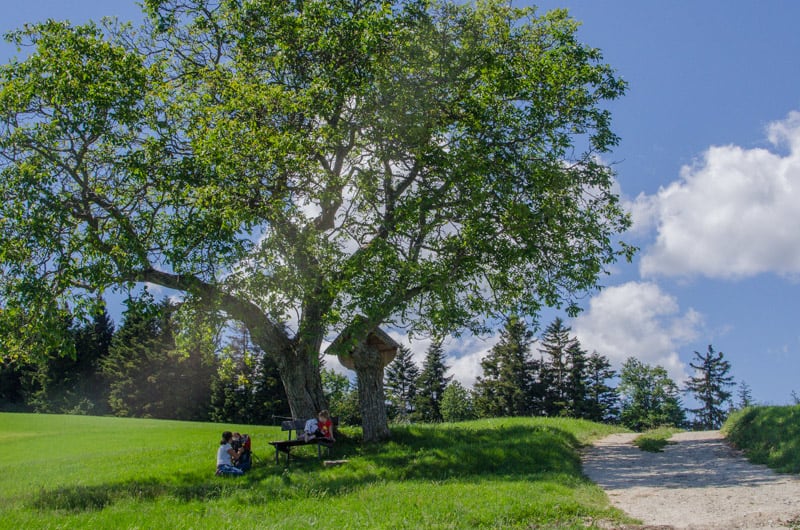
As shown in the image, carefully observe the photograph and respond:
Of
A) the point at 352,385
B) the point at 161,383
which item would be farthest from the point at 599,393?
the point at 161,383

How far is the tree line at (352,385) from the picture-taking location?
66.6 metres

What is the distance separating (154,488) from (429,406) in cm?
6744

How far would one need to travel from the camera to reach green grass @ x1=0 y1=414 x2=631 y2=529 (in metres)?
10.1

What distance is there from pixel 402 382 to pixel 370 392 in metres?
67.1

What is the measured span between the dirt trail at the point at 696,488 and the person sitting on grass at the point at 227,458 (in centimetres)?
900

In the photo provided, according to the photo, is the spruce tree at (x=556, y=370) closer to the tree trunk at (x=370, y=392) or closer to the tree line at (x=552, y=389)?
the tree line at (x=552, y=389)

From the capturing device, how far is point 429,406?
79.9 meters

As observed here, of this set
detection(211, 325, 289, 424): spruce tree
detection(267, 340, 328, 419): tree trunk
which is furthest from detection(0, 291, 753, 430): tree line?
detection(267, 340, 328, 419): tree trunk

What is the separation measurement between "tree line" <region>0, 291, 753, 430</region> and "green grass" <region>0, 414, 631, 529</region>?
113 ft

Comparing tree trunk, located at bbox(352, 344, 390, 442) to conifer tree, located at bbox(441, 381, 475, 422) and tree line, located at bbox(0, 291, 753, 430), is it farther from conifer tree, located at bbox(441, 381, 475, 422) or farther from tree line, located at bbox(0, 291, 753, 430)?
conifer tree, located at bbox(441, 381, 475, 422)

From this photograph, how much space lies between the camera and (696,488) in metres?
12.7

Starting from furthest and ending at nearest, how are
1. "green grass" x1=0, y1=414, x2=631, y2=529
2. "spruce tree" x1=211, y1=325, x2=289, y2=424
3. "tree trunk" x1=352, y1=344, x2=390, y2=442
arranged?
"spruce tree" x1=211, y1=325, x2=289, y2=424 → "tree trunk" x1=352, y1=344, x2=390, y2=442 → "green grass" x1=0, y1=414, x2=631, y2=529

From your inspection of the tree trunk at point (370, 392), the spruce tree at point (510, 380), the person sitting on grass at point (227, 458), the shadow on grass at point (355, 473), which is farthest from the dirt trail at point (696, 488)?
the spruce tree at point (510, 380)

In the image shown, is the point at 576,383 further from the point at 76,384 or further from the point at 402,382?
the point at 76,384
